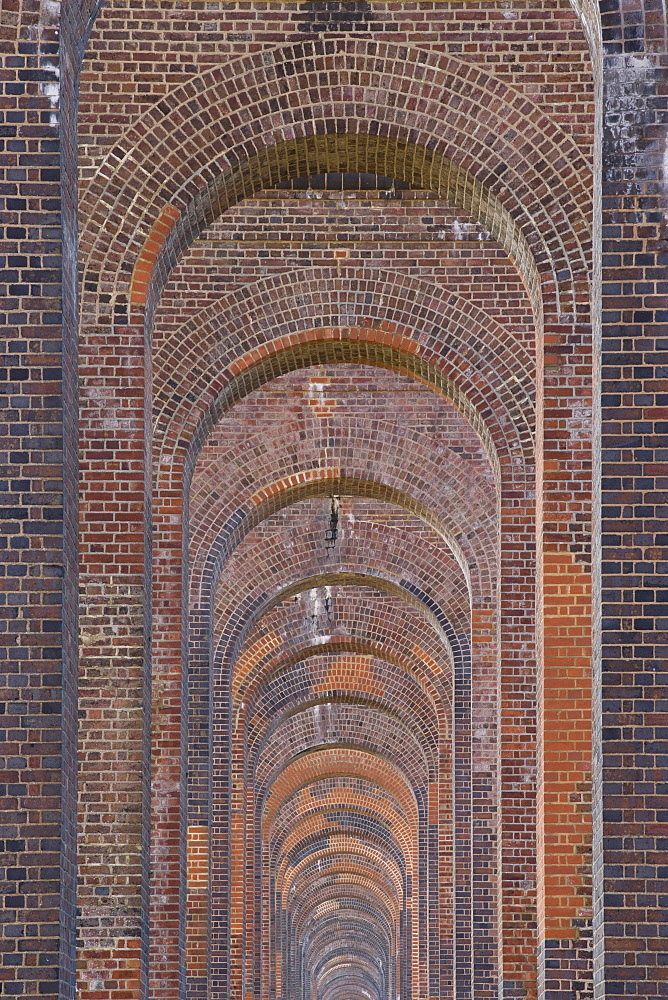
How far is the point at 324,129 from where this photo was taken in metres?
13.2

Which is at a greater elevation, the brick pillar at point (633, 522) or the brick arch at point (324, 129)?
the brick arch at point (324, 129)

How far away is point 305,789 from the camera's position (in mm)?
40438

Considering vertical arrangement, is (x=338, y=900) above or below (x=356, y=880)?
below

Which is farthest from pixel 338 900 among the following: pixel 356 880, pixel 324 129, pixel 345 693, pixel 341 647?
pixel 324 129

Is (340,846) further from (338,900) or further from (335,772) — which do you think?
(338,900)

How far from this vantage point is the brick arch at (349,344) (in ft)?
55.2

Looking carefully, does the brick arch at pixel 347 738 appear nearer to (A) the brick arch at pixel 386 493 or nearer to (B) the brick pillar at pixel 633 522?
(A) the brick arch at pixel 386 493

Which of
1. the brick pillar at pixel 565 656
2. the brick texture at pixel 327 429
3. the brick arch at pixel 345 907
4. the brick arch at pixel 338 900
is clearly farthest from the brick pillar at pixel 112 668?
the brick arch at pixel 345 907

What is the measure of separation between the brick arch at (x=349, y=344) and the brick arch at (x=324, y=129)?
3.76m

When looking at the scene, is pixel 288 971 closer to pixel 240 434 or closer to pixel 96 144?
pixel 240 434

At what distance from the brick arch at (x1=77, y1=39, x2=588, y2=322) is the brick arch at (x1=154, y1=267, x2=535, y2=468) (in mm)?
3761

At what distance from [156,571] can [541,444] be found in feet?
12.4

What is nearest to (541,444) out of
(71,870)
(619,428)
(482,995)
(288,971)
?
(619,428)

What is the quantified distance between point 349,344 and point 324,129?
471 cm
